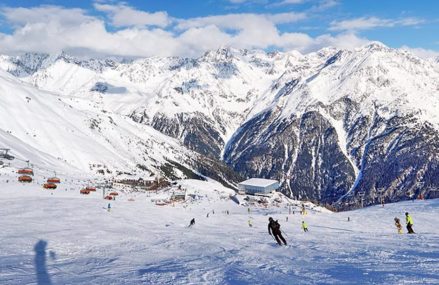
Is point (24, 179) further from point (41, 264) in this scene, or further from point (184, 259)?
point (184, 259)

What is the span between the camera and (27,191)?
3078 inches

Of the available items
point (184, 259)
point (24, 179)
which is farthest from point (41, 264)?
point (24, 179)

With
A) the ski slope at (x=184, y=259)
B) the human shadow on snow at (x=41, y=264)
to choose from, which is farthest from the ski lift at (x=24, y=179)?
the human shadow on snow at (x=41, y=264)

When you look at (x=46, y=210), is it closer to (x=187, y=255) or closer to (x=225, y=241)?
(x=225, y=241)

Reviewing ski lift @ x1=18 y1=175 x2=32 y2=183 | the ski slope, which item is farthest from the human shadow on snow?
ski lift @ x1=18 y1=175 x2=32 y2=183

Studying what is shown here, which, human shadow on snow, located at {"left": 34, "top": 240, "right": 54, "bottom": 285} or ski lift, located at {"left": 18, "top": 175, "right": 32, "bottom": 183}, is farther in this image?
ski lift, located at {"left": 18, "top": 175, "right": 32, "bottom": 183}

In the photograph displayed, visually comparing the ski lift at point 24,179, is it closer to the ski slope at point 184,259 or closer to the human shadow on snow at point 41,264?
the ski slope at point 184,259

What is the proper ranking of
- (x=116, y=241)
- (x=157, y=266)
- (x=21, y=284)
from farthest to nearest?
1. (x=116, y=241)
2. (x=157, y=266)
3. (x=21, y=284)

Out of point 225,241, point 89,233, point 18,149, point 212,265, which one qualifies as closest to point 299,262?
point 212,265

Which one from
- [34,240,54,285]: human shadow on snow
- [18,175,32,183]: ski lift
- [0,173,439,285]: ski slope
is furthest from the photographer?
[18,175,32,183]: ski lift

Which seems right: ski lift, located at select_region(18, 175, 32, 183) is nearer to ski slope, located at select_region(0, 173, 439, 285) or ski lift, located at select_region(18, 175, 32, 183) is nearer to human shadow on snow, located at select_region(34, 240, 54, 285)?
ski slope, located at select_region(0, 173, 439, 285)

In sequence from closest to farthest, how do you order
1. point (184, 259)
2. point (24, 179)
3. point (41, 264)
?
1. point (41, 264)
2. point (184, 259)
3. point (24, 179)

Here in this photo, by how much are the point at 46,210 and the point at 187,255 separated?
101ft

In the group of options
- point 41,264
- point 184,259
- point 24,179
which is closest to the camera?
point 41,264
